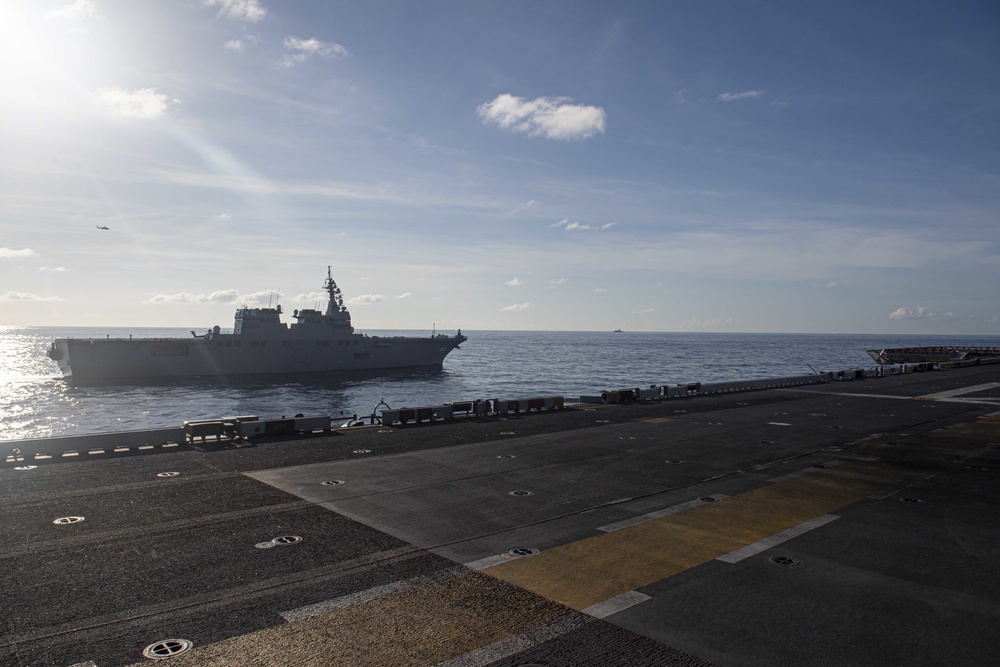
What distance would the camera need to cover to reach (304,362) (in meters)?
81.6

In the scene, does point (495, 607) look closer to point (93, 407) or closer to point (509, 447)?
point (509, 447)

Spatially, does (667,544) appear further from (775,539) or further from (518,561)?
(518,561)

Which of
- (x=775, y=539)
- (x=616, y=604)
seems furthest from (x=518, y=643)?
(x=775, y=539)

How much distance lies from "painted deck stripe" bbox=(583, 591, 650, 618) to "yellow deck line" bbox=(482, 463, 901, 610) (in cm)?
9

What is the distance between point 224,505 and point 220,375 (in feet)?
232

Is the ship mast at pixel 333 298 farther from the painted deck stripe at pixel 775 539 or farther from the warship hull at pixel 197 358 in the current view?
the painted deck stripe at pixel 775 539

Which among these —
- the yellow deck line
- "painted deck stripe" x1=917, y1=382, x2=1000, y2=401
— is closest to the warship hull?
"painted deck stripe" x1=917, y1=382, x2=1000, y2=401

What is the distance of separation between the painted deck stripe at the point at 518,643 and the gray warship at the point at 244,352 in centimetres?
7672

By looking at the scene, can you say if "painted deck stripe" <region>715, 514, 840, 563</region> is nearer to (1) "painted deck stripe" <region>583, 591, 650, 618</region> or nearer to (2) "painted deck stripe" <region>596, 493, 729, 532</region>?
(2) "painted deck stripe" <region>596, 493, 729, 532</region>

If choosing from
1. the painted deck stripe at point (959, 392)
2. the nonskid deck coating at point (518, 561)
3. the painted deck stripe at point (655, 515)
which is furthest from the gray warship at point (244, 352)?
the painted deck stripe at point (655, 515)

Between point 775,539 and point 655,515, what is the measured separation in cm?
226

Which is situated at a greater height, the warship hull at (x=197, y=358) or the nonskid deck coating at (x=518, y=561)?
the warship hull at (x=197, y=358)

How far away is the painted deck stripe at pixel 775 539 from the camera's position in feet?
31.3

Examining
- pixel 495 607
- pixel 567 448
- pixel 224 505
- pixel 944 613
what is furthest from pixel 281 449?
pixel 944 613
